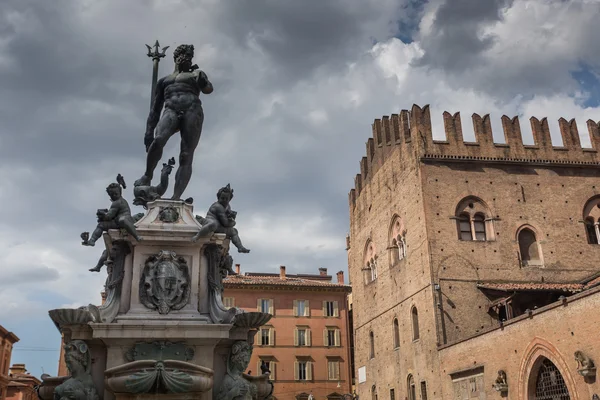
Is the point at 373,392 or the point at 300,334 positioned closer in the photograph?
the point at 373,392

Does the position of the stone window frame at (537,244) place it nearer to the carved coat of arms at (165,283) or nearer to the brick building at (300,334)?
the brick building at (300,334)

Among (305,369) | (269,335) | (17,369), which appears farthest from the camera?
(17,369)

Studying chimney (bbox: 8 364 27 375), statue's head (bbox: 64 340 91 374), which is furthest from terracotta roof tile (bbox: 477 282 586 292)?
chimney (bbox: 8 364 27 375)

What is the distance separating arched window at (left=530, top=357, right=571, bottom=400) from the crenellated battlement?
40.8ft

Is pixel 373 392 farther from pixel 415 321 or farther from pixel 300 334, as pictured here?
pixel 300 334

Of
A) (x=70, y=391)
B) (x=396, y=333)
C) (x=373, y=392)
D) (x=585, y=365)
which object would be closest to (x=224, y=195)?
(x=70, y=391)

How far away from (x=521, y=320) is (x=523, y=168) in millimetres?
11399

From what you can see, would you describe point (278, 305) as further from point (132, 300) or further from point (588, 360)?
point (132, 300)

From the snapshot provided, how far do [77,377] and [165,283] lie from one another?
1.35 m

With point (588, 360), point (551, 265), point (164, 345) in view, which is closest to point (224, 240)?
point (164, 345)

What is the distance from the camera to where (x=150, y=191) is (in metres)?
8.01

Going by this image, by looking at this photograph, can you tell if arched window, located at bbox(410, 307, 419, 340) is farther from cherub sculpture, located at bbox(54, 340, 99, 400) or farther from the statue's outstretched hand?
cherub sculpture, located at bbox(54, 340, 99, 400)

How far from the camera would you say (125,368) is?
6.15 m

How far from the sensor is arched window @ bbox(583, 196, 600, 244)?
29484 millimetres
